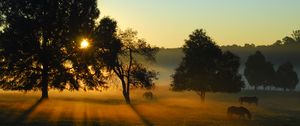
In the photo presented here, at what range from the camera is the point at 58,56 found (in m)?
59.6

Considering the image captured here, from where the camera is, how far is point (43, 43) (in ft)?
195

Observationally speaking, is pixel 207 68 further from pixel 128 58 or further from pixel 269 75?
pixel 269 75

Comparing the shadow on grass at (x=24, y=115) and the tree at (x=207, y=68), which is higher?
the tree at (x=207, y=68)

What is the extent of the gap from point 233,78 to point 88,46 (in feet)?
96.6

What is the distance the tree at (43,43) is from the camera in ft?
190

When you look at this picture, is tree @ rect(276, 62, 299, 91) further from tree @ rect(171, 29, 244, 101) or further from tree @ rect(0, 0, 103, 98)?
tree @ rect(0, 0, 103, 98)

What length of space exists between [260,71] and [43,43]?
8170 cm

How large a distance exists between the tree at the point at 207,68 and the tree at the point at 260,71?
46.9 meters

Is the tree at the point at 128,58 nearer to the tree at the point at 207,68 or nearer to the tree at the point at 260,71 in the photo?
the tree at the point at 207,68

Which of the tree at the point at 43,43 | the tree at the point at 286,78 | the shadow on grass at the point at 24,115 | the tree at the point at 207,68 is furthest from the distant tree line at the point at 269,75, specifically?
the shadow on grass at the point at 24,115

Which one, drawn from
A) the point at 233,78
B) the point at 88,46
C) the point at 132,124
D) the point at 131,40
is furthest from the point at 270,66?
the point at 132,124

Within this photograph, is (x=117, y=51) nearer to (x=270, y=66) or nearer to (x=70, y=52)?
(x=70, y=52)

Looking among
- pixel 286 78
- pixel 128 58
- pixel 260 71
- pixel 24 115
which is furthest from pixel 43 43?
pixel 286 78

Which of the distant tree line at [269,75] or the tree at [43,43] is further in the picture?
the distant tree line at [269,75]
